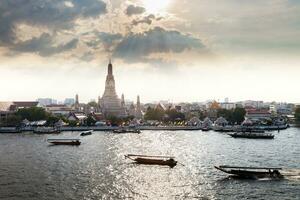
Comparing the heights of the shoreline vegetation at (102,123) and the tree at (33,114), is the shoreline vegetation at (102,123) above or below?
below

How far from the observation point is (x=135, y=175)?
33.2 m

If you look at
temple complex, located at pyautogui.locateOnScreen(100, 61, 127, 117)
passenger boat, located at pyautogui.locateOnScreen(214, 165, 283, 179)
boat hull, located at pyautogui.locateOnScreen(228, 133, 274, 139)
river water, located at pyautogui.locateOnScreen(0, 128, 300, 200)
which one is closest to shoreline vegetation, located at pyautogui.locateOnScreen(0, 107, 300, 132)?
temple complex, located at pyautogui.locateOnScreen(100, 61, 127, 117)

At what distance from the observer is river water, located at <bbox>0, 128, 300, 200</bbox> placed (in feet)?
88.8

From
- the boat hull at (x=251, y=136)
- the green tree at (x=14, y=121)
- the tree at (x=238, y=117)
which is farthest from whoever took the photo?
the tree at (x=238, y=117)

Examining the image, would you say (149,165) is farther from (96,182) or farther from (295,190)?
(295,190)

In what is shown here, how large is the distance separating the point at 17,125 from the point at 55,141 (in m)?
39.3

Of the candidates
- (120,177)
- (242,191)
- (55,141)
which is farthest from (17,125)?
(242,191)

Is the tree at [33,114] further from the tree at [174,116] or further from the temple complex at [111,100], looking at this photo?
the tree at [174,116]

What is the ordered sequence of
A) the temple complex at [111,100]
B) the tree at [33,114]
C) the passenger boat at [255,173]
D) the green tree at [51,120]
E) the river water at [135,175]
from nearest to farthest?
1. the river water at [135,175]
2. the passenger boat at [255,173]
3. the green tree at [51,120]
4. the tree at [33,114]
5. the temple complex at [111,100]

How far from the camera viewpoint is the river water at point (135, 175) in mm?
27066

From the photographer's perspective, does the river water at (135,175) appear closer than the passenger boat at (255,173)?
Yes

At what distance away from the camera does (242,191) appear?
1083 inches

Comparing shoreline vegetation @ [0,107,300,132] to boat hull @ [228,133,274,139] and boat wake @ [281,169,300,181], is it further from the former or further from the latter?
boat wake @ [281,169,300,181]

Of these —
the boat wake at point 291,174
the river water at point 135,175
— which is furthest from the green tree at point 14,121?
the boat wake at point 291,174
